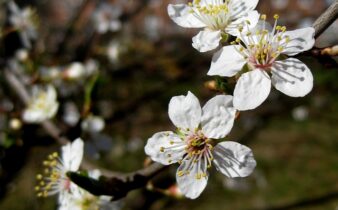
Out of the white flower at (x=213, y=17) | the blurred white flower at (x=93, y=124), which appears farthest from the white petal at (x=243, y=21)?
the blurred white flower at (x=93, y=124)

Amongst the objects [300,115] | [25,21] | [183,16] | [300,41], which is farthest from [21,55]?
[300,115]

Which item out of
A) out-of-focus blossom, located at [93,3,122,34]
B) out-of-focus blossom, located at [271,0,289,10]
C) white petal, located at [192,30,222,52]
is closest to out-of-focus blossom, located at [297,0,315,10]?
out-of-focus blossom, located at [271,0,289,10]

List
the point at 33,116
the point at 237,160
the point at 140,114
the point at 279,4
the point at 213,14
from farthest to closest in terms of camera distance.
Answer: the point at 279,4 < the point at 140,114 < the point at 33,116 < the point at 213,14 < the point at 237,160

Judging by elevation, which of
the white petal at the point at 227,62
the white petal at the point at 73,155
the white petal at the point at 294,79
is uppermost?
the white petal at the point at 227,62

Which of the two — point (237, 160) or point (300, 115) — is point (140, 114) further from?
point (237, 160)

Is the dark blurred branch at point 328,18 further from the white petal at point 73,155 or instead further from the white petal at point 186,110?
the white petal at point 73,155

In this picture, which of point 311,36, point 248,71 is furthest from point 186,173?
point 311,36

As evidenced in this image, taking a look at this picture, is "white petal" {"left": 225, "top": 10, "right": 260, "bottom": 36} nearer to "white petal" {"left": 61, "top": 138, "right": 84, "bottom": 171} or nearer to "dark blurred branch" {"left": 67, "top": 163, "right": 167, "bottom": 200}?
"dark blurred branch" {"left": 67, "top": 163, "right": 167, "bottom": 200}
